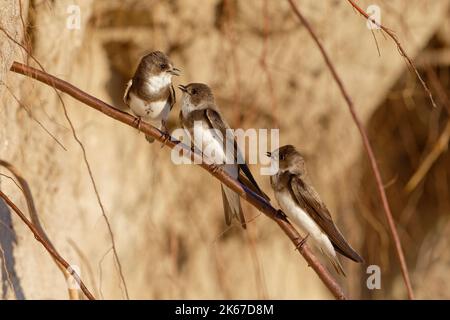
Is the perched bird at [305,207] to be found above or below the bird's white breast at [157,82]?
below

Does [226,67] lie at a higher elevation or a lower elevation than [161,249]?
higher

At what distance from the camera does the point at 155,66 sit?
2.45m

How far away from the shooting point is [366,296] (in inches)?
151

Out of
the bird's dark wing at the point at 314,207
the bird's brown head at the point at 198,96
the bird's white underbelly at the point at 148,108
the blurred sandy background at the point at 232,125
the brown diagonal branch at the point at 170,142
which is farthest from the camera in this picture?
the blurred sandy background at the point at 232,125

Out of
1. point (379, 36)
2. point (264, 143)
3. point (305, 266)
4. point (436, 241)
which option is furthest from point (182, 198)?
point (436, 241)

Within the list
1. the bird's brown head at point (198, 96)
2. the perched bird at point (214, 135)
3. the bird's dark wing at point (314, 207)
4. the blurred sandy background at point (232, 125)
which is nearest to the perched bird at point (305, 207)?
the bird's dark wing at point (314, 207)

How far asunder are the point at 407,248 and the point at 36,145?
6.75 ft

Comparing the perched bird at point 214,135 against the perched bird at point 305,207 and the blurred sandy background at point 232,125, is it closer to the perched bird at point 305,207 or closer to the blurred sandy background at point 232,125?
the perched bird at point 305,207

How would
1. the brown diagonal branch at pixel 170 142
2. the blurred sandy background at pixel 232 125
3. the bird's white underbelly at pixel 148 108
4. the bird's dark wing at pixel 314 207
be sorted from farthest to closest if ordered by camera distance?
the blurred sandy background at pixel 232 125, the bird's white underbelly at pixel 148 108, the bird's dark wing at pixel 314 207, the brown diagonal branch at pixel 170 142

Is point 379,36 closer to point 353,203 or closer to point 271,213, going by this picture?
point 353,203

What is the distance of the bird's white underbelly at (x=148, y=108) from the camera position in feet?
7.89

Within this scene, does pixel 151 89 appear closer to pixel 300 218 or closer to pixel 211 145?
pixel 211 145

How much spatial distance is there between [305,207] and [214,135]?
0.37 metres

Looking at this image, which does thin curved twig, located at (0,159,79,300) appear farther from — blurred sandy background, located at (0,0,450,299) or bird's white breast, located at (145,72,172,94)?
bird's white breast, located at (145,72,172,94)
